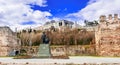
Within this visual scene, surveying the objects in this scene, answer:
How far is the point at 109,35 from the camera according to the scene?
76.9ft

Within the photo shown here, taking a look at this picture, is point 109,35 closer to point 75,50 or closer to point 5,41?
point 75,50

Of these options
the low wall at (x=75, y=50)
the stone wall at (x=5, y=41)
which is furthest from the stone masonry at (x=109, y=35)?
the stone wall at (x=5, y=41)

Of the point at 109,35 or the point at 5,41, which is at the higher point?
the point at 109,35

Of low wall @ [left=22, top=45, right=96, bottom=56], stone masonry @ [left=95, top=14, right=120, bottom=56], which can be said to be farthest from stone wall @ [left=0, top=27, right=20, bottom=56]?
stone masonry @ [left=95, top=14, right=120, bottom=56]

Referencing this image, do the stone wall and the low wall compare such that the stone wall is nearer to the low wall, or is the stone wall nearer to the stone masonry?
the low wall

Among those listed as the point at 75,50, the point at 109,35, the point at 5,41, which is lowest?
the point at 75,50

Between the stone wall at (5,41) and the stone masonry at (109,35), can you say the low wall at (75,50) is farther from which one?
the stone wall at (5,41)

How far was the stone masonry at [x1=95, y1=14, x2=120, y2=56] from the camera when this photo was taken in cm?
2327

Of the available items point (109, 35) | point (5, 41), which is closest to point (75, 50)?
point (109, 35)

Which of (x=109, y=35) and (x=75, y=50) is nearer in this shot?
(x=109, y=35)

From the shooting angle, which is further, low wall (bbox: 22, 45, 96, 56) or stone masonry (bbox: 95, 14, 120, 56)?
low wall (bbox: 22, 45, 96, 56)

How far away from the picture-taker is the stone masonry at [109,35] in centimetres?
2327

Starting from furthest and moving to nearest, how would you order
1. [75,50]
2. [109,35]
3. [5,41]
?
[75,50] → [5,41] → [109,35]

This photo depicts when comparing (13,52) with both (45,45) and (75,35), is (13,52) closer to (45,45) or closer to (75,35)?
(45,45)
